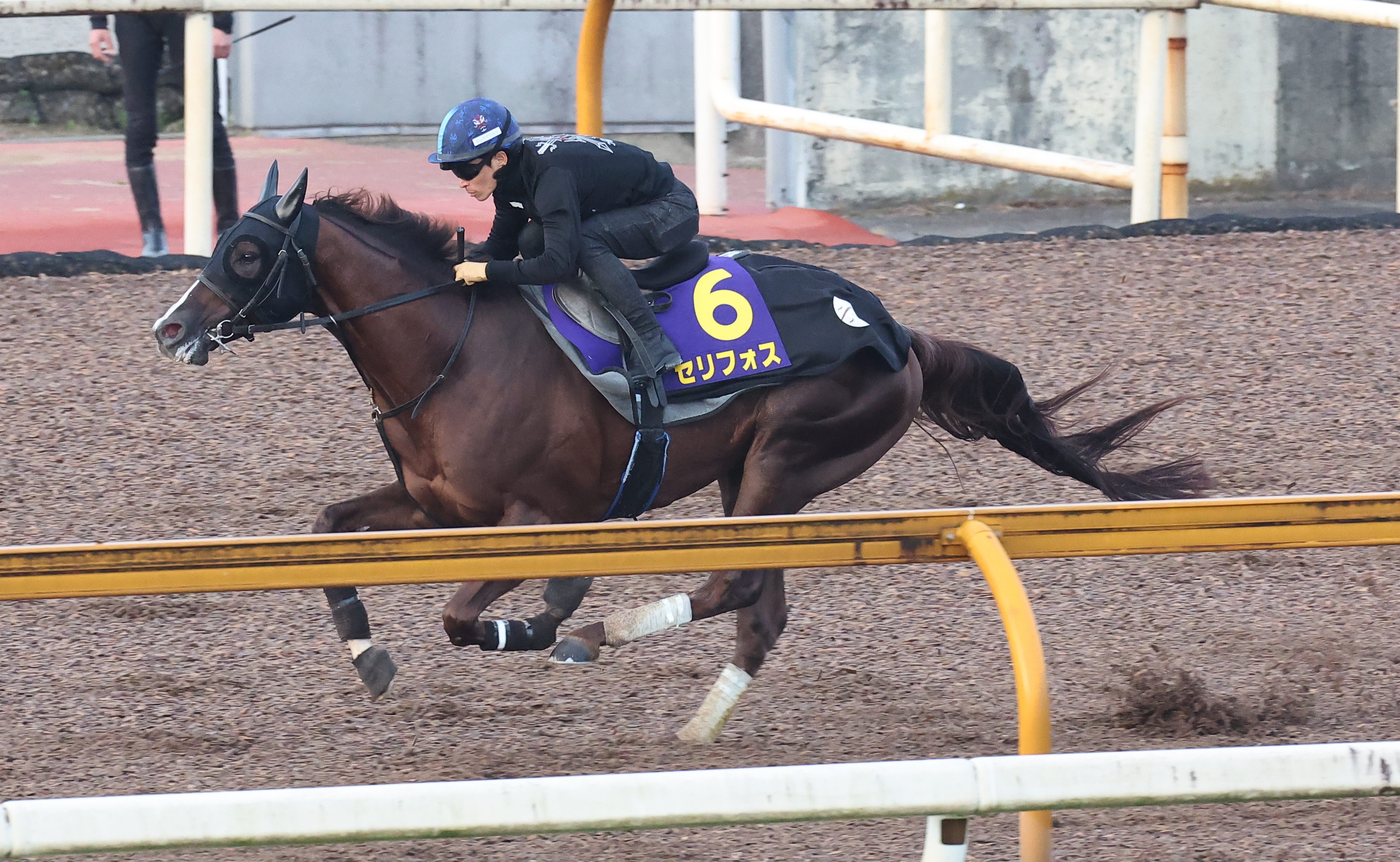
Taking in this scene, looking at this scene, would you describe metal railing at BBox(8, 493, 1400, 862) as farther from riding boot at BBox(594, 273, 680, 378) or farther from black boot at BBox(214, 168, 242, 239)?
black boot at BBox(214, 168, 242, 239)

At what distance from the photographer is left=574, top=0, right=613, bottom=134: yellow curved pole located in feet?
21.5

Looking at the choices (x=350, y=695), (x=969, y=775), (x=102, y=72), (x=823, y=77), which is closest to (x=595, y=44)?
(x=350, y=695)

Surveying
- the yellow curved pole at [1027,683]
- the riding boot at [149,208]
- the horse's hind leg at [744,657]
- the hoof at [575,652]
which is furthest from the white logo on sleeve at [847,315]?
the riding boot at [149,208]

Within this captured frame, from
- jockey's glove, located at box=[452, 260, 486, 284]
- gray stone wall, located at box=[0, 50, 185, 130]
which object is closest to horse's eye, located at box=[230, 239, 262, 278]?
jockey's glove, located at box=[452, 260, 486, 284]

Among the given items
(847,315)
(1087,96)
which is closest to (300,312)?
A: (847,315)

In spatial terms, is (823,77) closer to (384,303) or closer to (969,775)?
(384,303)

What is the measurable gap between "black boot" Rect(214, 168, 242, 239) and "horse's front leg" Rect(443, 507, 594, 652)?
3.50 metres

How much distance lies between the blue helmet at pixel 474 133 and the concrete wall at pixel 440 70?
27.8 feet

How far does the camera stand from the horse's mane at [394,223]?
4.57m

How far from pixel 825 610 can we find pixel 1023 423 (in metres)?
0.83

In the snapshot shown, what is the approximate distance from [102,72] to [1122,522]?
11198mm

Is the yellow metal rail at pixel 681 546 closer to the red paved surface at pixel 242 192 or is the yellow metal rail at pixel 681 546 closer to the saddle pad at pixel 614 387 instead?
the saddle pad at pixel 614 387

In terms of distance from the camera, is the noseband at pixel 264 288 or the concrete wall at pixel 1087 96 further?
the concrete wall at pixel 1087 96

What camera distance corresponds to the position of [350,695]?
4.70 m
